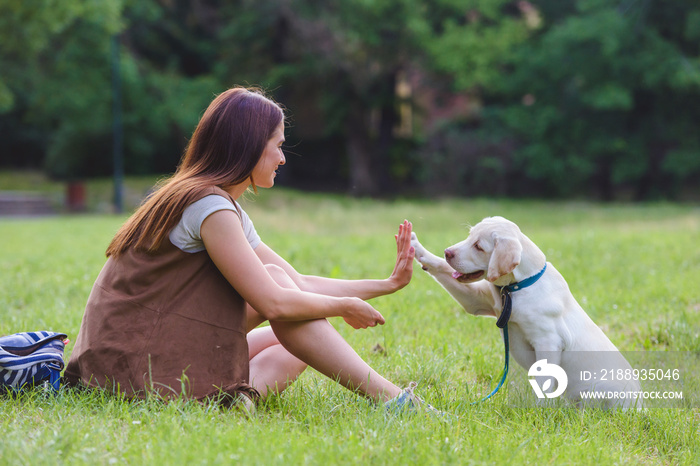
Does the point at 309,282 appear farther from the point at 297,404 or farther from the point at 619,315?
Answer: the point at 619,315

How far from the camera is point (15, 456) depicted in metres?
2.54

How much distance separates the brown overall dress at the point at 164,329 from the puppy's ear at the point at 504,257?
129 centimetres

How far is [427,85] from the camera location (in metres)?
30.3

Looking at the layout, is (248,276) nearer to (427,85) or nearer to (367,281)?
(367,281)

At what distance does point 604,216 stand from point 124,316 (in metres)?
18.9

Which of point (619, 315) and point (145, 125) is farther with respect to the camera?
point (145, 125)

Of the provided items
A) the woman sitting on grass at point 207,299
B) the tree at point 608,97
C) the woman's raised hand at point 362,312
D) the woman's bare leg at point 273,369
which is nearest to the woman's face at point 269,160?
the woman sitting on grass at point 207,299

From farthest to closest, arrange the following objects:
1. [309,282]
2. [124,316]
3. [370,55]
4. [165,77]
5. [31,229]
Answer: [165,77], [370,55], [31,229], [309,282], [124,316]

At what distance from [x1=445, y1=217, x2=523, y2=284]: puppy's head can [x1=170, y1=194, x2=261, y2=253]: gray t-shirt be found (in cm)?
123

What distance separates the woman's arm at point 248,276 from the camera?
3.09 m

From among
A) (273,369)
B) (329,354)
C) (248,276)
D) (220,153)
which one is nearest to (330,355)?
(329,354)

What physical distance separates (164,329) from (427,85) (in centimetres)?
2833

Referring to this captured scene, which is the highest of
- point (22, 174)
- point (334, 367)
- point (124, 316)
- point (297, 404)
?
point (124, 316)

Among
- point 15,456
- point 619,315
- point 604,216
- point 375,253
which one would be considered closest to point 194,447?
point 15,456
